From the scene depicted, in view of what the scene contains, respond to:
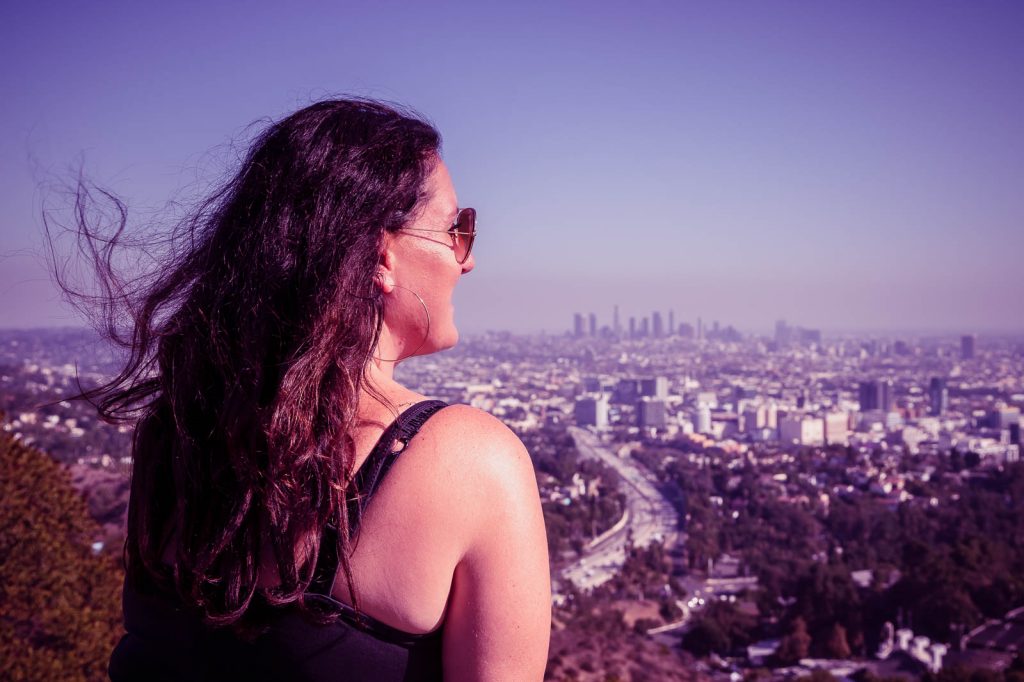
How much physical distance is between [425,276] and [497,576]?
0.35m

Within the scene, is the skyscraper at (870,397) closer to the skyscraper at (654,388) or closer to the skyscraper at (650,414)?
the skyscraper at (654,388)

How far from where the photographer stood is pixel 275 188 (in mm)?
901

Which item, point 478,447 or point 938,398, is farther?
point 938,398

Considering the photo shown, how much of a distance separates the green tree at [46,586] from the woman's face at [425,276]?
4878mm

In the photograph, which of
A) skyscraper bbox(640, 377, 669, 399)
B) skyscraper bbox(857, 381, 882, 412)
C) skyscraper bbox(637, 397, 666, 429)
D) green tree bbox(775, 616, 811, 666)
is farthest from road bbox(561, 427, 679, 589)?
skyscraper bbox(857, 381, 882, 412)

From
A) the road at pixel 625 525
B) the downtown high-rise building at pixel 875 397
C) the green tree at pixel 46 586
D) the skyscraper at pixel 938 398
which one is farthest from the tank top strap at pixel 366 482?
the downtown high-rise building at pixel 875 397

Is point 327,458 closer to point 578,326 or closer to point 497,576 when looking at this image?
point 497,576

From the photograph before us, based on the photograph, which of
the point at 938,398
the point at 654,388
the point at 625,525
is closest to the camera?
the point at 625,525

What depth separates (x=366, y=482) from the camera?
31.1 inches

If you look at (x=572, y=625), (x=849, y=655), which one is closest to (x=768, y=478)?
(x=849, y=655)

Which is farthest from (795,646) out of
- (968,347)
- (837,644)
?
(968,347)

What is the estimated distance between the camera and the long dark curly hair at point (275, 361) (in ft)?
2.66

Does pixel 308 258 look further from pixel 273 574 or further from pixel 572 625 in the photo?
pixel 572 625

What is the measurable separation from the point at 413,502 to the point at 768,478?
82.7ft
